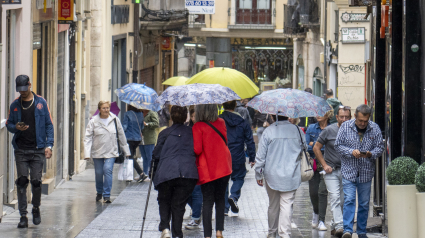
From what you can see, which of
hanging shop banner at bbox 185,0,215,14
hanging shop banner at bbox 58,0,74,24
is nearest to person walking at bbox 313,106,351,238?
hanging shop banner at bbox 58,0,74,24

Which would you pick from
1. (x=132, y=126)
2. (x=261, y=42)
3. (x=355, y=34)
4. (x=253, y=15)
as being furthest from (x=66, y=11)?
(x=261, y=42)

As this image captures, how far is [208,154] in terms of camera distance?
26.0ft

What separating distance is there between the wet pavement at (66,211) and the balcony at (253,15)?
27.3m

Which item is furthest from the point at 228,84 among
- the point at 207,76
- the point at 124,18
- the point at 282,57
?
the point at 282,57

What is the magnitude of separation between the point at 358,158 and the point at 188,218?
2884mm

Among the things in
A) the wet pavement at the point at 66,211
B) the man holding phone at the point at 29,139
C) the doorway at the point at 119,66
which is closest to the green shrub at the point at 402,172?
the wet pavement at the point at 66,211

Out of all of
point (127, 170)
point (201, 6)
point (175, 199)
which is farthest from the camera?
point (201, 6)

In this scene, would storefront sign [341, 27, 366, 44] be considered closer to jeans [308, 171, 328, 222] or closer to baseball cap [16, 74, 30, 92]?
jeans [308, 171, 328, 222]

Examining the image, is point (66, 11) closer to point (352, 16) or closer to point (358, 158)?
point (358, 158)

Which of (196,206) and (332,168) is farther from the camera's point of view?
(196,206)

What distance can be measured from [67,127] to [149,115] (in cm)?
168

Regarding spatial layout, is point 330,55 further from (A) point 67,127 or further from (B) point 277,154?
(B) point 277,154

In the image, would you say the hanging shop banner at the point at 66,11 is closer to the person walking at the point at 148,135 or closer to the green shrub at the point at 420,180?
the person walking at the point at 148,135

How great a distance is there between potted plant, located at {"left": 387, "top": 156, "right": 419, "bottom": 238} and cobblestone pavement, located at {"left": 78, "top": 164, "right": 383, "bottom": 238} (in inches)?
92.0
